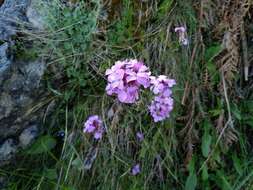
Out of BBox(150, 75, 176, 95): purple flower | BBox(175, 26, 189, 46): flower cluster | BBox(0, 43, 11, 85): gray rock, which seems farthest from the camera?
BBox(175, 26, 189, 46): flower cluster

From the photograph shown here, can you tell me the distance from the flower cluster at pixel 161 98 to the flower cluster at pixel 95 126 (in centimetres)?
25

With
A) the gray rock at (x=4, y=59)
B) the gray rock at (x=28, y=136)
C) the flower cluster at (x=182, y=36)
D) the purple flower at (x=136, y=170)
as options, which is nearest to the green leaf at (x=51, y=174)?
the gray rock at (x=28, y=136)

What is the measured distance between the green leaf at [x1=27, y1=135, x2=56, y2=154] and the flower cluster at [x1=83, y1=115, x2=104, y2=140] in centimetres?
20

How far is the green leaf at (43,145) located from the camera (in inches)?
96.7

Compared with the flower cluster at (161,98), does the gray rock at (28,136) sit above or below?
below

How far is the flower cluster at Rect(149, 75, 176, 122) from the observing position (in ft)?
7.30

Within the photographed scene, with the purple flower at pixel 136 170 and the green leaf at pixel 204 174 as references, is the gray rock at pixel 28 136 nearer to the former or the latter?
the purple flower at pixel 136 170

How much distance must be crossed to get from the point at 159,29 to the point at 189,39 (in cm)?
16

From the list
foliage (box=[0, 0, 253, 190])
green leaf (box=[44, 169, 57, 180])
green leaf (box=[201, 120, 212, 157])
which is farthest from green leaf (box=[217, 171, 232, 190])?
green leaf (box=[44, 169, 57, 180])

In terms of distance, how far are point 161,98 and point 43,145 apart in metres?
0.62

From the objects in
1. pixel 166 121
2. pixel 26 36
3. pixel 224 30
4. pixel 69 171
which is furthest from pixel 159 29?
pixel 69 171

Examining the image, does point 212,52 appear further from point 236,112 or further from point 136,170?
point 136,170

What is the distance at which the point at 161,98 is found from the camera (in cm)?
230

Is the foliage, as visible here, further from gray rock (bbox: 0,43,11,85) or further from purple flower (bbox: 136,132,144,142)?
gray rock (bbox: 0,43,11,85)
